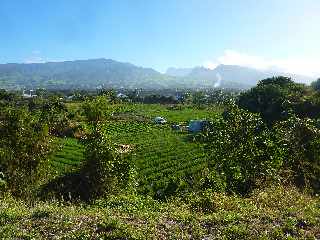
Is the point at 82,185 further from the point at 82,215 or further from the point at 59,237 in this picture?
the point at 59,237

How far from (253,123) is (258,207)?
14048mm

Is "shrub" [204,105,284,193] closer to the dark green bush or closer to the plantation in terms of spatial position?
the plantation

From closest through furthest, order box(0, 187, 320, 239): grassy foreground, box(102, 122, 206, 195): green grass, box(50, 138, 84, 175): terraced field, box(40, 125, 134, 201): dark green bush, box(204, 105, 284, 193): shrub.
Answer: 1. box(0, 187, 320, 239): grassy foreground
2. box(40, 125, 134, 201): dark green bush
3. box(204, 105, 284, 193): shrub
4. box(102, 122, 206, 195): green grass
5. box(50, 138, 84, 175): terraced field

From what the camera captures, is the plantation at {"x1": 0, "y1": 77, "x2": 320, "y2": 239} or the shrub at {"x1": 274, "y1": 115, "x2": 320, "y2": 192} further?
the shrub at {"x1": 274, "y1": 115, "x2": 320, "y2": 192}

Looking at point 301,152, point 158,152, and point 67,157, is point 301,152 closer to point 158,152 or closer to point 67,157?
point 158,152

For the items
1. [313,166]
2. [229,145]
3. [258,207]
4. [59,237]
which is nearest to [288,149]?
[313,166]

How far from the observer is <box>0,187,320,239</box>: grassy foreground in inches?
600

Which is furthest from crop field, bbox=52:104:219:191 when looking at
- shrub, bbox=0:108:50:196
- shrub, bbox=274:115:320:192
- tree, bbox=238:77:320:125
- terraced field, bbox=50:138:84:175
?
tree, bbox=238:77:320:125

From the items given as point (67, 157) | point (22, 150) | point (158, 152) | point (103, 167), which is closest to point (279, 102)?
point (158, 152)

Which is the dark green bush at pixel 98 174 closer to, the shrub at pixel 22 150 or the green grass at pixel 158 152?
the shrub at pixel 22 150

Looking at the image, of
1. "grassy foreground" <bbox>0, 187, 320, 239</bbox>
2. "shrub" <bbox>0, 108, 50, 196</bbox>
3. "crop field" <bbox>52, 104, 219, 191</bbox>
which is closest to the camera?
"grassy foreground" <bbox>0, 187, 320, 239</bbox>

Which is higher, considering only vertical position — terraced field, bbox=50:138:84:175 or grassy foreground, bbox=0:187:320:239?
grassy foreground, bbox=0:187:320:239

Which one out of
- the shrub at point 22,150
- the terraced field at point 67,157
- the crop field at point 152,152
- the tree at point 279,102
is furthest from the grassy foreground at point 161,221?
the tree at point 279,102

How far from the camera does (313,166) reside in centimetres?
3291
